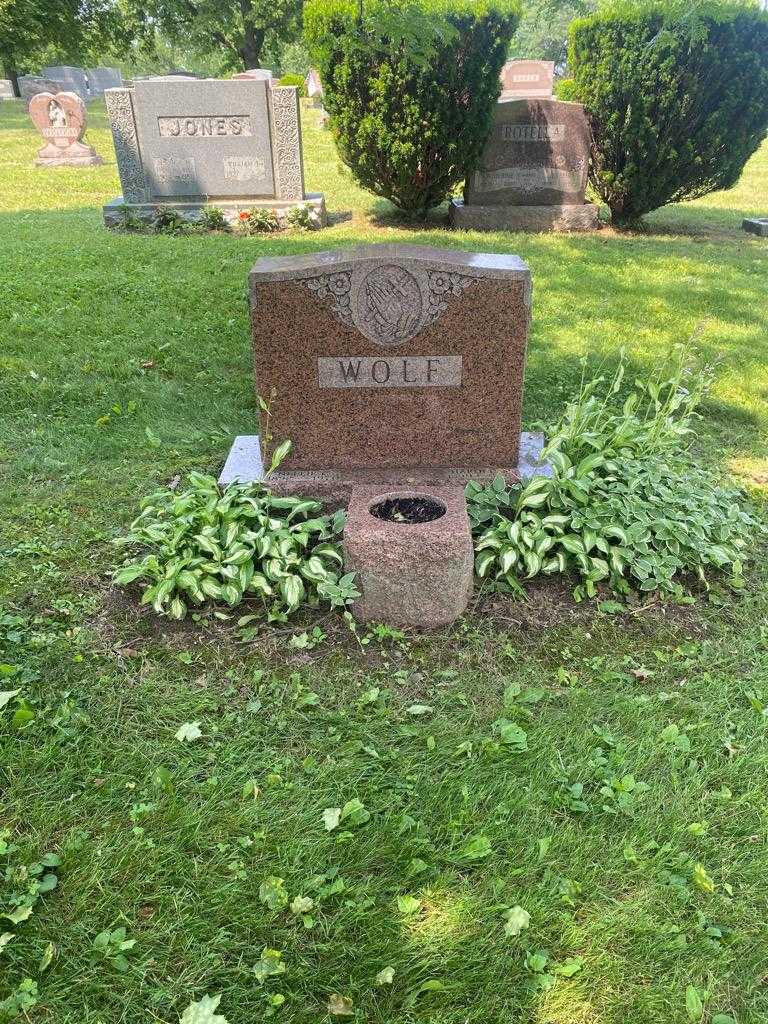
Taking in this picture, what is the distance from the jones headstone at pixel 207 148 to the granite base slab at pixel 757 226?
5696mm

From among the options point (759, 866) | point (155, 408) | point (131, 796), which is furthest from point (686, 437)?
point (131, 796)

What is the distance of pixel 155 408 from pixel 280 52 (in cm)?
3188

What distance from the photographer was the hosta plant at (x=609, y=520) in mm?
3283

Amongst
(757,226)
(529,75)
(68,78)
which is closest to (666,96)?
(757,226)

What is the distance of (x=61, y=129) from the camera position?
46.9 ft

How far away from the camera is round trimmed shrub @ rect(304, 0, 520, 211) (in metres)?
8.03

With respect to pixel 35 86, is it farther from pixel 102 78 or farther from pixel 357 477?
pixel 357 477

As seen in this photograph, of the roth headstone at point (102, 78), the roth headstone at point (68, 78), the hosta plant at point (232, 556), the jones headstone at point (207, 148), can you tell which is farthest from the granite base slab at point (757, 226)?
the roth headstone at point (102, 78)

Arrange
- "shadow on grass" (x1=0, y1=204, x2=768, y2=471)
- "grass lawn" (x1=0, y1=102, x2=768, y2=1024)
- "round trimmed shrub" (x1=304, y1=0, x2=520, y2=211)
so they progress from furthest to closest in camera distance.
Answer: "round trimmed shrub" (x1=304, y1=0, x2=520, y2=211)
"shadow on grass" (x1=0, y1=204, x2=768, y2=471)
"grass lawn" (x1=0, y1=102, x2=768, y2=1024)

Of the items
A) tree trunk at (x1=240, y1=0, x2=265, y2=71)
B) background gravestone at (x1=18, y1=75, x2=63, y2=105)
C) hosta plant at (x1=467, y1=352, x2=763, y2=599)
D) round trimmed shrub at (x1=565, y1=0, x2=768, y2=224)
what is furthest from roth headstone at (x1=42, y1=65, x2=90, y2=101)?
hosta plant at (x1=467, y1=352, x2=763, y2=599)

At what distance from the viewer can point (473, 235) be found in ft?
28.5

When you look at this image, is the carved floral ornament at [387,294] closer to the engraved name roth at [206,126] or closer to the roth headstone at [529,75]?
the engraved name roth at [206,126]

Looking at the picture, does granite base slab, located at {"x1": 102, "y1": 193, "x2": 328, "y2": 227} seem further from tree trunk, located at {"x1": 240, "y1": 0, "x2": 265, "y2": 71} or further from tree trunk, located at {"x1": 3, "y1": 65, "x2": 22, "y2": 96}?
tree trunk, located at {"x1": 3, "y1": 65, "x2": 22, "y2": 96}

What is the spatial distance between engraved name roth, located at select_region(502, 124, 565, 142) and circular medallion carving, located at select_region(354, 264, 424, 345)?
6727mm
